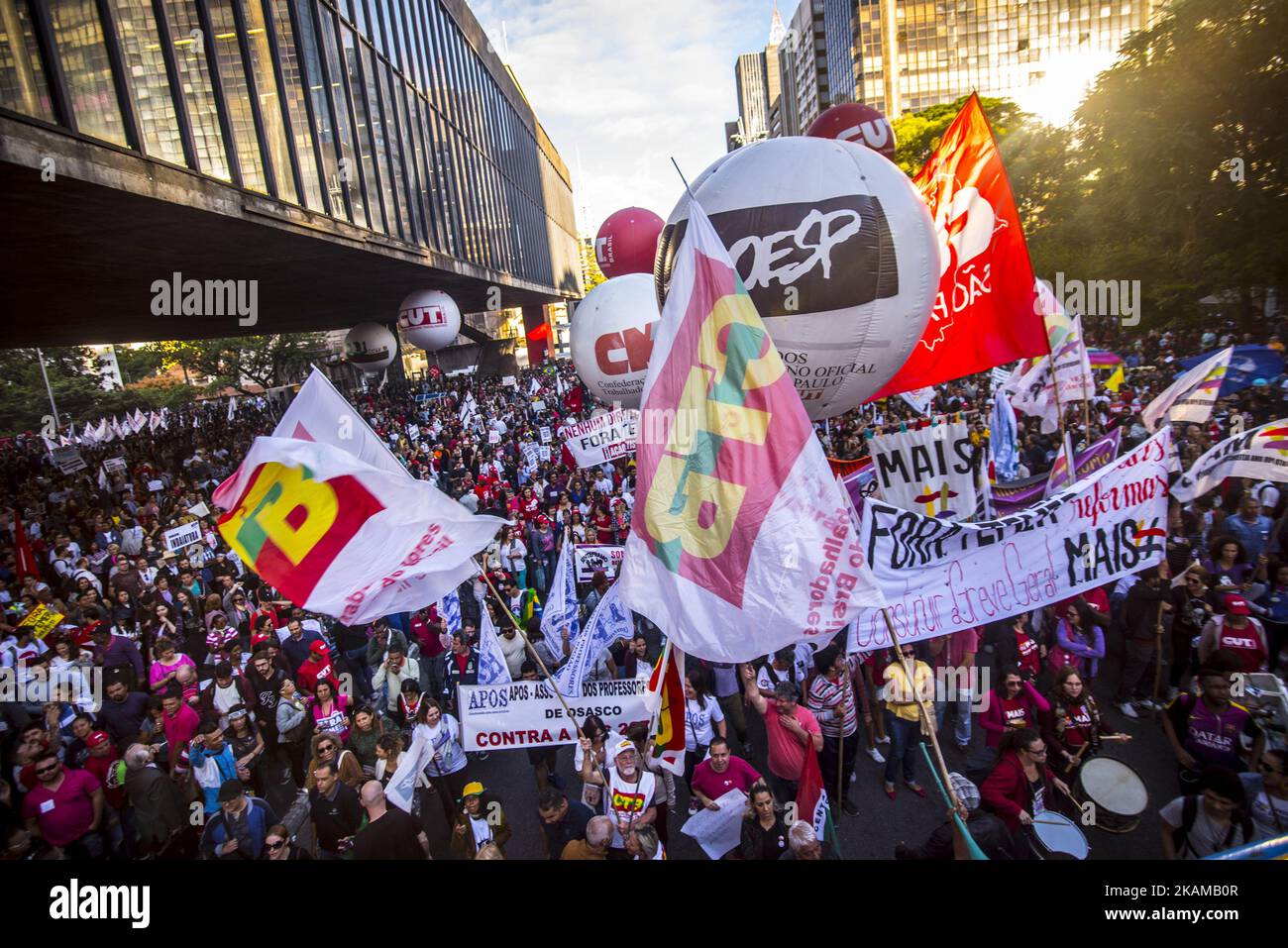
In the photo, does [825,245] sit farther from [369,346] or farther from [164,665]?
[369,346]

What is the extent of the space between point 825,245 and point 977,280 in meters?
2.85

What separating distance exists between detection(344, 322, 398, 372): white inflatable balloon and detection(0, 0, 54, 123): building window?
1169 cm

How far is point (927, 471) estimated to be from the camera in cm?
623

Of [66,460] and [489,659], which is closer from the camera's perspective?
[489,659]

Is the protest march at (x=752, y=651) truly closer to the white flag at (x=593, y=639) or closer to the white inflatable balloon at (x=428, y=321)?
the white flag at (x=593, y=639)

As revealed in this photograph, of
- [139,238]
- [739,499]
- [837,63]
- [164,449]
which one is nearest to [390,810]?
[739,499]

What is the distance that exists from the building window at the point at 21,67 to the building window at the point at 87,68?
0.31 metres

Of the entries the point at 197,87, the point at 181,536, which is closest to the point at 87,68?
the point at 197,87

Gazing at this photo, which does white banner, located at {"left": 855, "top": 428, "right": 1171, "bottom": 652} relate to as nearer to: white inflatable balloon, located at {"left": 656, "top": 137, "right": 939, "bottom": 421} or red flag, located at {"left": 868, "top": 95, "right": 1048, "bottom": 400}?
white inflatable balloon, located at {"left": 656, "top": 137, "right": 939, "bottom": 421}

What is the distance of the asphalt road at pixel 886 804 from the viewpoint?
4.75 meters

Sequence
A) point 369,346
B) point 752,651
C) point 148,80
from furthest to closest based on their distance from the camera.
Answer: point 369,346
point 148,80
point 752,651

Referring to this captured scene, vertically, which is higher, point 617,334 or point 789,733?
point 617,334
